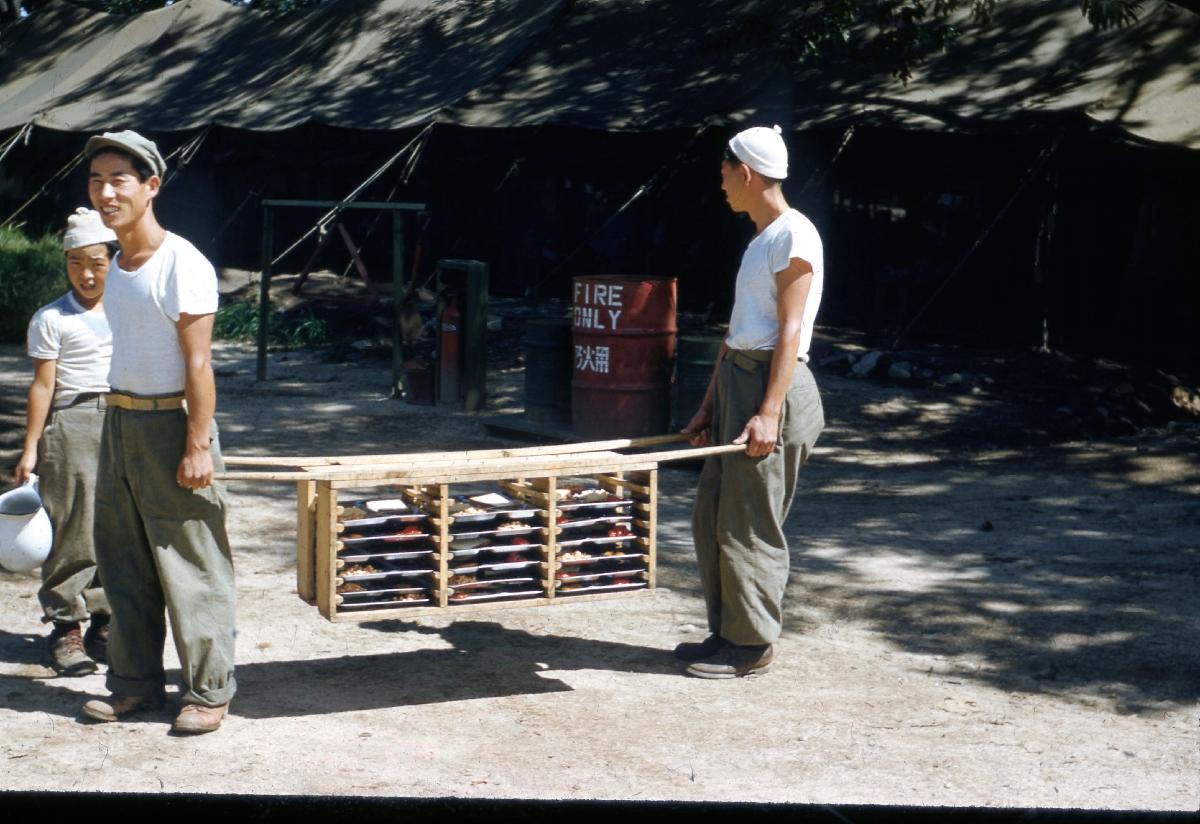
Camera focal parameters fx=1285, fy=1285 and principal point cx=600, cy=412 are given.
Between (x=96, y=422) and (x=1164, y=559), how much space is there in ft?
17.4

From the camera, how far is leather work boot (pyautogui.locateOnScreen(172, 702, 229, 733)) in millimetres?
4055

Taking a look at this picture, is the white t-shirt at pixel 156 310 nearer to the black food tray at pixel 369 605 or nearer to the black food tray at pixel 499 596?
the black food tray at pixel 369 605

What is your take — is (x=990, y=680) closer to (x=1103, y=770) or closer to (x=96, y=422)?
(x=1103, y=770)

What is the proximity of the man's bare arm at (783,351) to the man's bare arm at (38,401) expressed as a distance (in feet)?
8.14

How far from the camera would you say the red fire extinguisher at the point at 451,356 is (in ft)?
37.3

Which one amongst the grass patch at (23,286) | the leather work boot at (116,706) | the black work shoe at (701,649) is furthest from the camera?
the grass patch at (23,286)

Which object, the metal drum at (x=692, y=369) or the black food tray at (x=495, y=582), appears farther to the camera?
the metal drum at (x=692, y=369)

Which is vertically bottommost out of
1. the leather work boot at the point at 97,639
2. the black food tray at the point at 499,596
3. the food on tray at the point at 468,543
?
the leather work boot at the point at 97,639

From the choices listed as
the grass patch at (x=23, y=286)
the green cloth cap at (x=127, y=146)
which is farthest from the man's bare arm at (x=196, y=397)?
the grass patch at (x=23, y=286)

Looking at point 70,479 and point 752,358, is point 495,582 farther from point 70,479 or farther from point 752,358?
point 70,479

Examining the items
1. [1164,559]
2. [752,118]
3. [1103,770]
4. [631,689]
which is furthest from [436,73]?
[1103,770]

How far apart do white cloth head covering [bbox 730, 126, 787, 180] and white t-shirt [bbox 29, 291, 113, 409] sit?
92.6 inches

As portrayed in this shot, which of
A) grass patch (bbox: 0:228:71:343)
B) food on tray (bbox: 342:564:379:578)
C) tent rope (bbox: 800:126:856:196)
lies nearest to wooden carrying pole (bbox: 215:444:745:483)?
food on tray (bbox: 342:564:379:578)

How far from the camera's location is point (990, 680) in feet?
16.2
